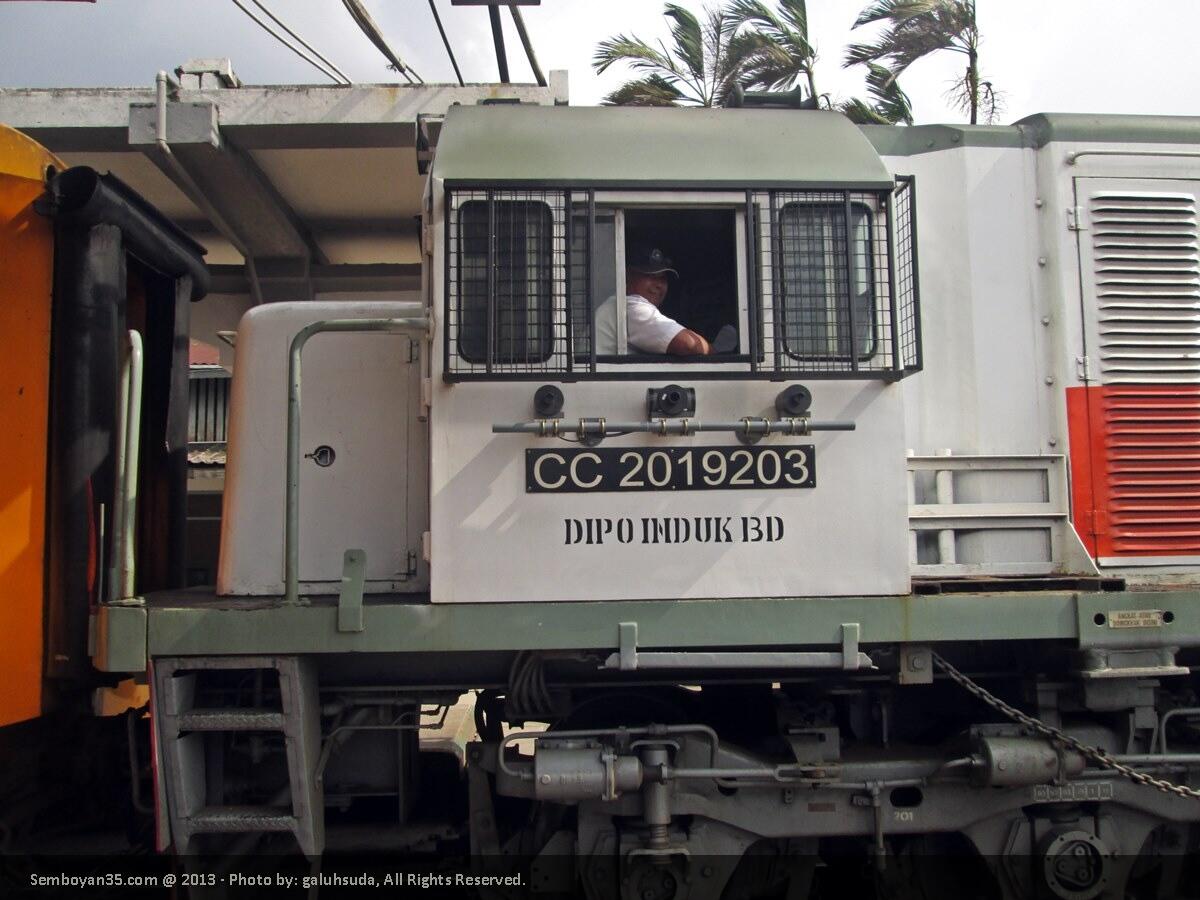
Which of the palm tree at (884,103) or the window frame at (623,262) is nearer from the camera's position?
the window frame at (623,262)

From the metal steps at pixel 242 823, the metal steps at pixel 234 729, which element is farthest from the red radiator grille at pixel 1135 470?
the metal steps at pixel 242 823

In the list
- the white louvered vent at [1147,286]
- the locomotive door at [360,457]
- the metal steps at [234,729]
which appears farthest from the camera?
the white louvered vent at [1147,286]

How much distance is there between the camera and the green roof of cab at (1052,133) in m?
4.18

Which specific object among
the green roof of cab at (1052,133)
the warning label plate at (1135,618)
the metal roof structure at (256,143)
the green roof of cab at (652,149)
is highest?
the metal roof structure at (256,143)

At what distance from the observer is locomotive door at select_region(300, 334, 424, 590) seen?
396cm

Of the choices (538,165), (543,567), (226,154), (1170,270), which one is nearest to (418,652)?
(543,567)

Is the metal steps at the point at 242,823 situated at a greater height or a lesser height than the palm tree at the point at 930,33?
lesser

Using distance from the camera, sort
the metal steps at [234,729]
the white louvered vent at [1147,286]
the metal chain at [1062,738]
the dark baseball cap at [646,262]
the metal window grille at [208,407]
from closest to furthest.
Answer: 1. the metal steps at [234,729]
2. the metal chain at [1062,738]
3. the dark baseball cap at [646,262]
4. the white louvered vent at [1147,286]
5. the metal window grille at [208,407]

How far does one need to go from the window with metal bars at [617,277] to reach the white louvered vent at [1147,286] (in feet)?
3.61

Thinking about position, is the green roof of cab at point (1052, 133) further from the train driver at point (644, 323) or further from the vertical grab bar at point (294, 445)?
the vertical grab bar at point (294, 445)

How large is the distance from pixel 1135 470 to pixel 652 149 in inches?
98.8

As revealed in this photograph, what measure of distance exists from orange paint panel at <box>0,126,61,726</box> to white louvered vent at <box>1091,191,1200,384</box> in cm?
447

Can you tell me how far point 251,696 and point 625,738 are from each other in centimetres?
151

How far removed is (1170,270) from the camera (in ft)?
13.6
